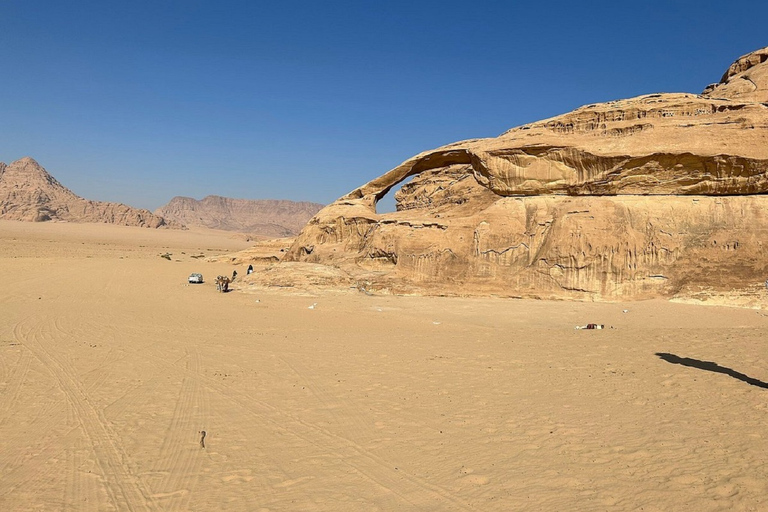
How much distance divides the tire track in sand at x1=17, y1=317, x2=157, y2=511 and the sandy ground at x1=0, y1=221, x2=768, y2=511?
2 centimetres

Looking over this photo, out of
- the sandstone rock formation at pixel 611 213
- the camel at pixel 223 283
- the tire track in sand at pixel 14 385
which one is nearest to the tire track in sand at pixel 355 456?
the tire track in sand at pixel 14 385

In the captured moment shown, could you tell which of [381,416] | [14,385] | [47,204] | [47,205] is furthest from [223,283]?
[47,204]

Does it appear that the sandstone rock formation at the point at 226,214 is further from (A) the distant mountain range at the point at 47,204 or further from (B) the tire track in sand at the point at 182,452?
(B) the tire track in sand at the point at 182,452

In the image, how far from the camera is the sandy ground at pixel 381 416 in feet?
13.2

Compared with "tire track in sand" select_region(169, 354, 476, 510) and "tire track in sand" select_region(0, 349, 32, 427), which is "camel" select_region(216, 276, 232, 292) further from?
"tire track in sand" select_region(169, 354, 476, 510)

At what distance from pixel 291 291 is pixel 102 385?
10763mm

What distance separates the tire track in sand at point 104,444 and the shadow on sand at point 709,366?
7.66 metres

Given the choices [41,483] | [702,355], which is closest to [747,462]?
[702,355]

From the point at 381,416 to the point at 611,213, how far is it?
509 inches

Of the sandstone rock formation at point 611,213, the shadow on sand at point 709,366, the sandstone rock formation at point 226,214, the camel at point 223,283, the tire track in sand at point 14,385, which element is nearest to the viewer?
the tire track in sand at point 14,385

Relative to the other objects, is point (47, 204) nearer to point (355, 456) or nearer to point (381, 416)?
point (381, 416)

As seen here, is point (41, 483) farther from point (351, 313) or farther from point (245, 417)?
point (351, 313)

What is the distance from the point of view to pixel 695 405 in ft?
19.0

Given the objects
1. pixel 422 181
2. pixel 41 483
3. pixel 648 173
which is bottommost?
pixel 41 483
